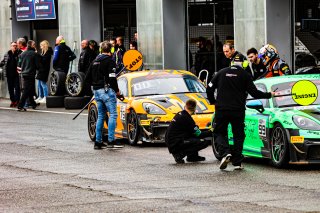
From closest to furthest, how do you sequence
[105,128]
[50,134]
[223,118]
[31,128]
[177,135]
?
[223,118], [177,135], [105,128], [50,134], [31,128]

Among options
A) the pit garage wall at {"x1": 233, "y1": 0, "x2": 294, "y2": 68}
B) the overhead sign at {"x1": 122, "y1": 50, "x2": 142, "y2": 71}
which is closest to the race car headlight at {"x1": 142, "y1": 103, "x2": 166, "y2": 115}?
the overhead sign at {"x1": 122, "y1": 50, "x2": 142, "y2": 71}

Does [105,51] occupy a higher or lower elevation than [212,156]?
higher

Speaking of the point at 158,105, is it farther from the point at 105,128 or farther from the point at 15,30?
the point at 15,30

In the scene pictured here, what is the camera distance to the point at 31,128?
23.6m

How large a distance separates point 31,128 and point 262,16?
7163mm

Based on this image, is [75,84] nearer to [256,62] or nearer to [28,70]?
[28,70]

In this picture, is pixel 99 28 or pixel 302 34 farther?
pixel 99 28

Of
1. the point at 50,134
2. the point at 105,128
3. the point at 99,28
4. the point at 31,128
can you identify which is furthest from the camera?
the point at 99,28

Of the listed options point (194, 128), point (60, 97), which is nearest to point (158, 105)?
point (194, 128)

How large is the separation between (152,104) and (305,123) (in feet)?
16.5

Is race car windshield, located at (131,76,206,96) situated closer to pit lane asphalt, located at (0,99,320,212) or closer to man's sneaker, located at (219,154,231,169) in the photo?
pit lane asphalt, located at (0,99,320,212)

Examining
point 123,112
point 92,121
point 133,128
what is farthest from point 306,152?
point 92,121

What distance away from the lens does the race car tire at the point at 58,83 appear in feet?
98.5

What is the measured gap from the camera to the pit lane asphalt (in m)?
11.5
